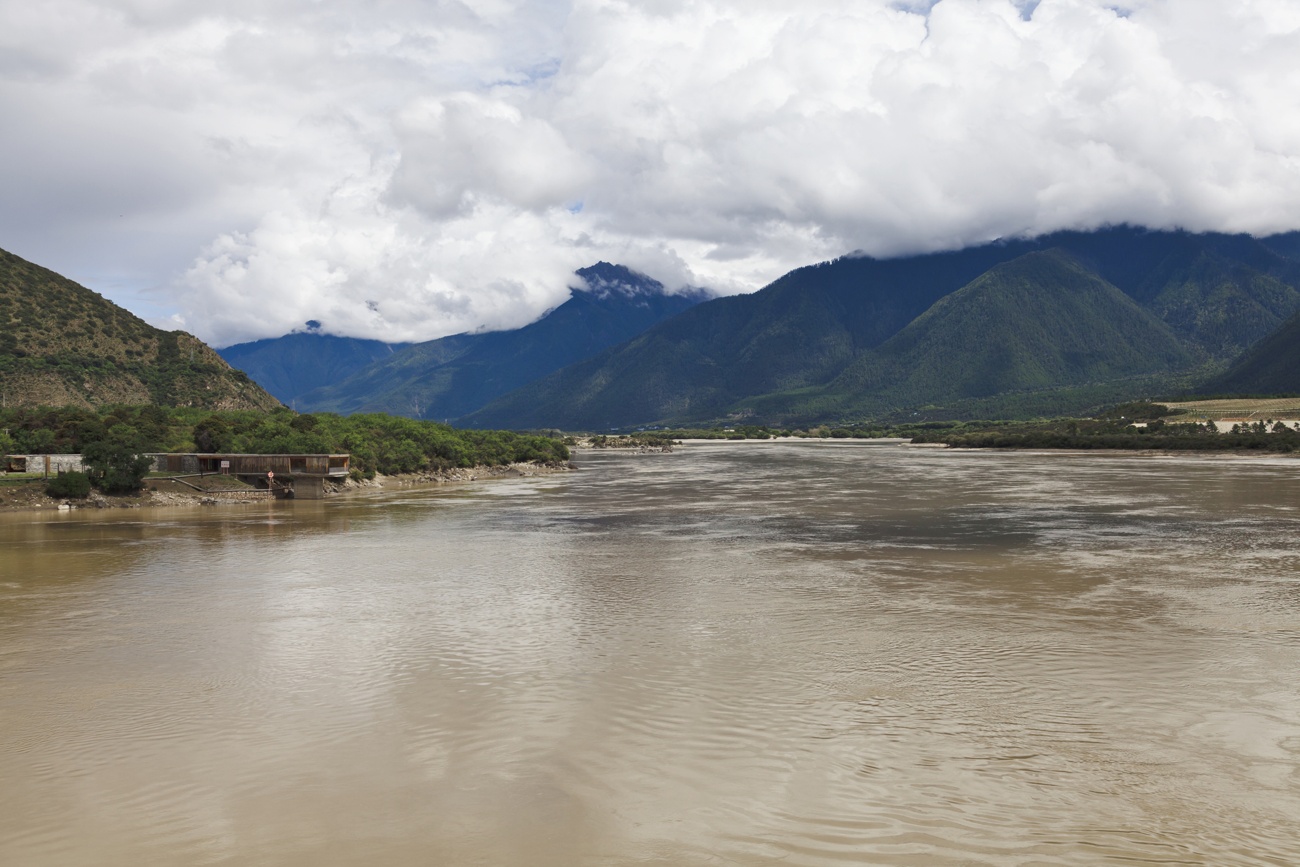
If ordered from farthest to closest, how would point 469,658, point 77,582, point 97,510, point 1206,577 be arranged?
1. point 97,510
2. point 77,582
3. point 1206,577
4. point 469,658

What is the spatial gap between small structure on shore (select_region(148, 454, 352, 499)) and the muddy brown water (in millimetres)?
31653

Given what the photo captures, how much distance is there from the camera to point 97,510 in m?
57.3

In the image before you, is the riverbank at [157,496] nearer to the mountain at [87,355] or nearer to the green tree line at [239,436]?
the green tree line at [239,436]

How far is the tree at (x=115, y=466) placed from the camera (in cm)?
6053

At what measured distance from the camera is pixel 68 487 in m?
58.3

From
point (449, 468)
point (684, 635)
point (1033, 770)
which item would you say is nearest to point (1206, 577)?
point (684, 635)

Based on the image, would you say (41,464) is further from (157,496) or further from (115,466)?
(157,496)

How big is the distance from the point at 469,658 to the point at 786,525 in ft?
94.4

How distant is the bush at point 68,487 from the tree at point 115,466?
1.48 meters

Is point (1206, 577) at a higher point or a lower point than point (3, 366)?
lower

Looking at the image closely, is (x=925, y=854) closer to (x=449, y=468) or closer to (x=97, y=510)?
(x=97, y=510)

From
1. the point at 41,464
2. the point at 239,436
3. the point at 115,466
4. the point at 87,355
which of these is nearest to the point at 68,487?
the point at 115,466

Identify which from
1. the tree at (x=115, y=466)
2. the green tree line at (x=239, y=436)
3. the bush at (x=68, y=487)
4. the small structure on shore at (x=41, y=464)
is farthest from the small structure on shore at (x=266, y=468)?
the bush at (x=68, y=487)

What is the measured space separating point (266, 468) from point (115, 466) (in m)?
10.6
